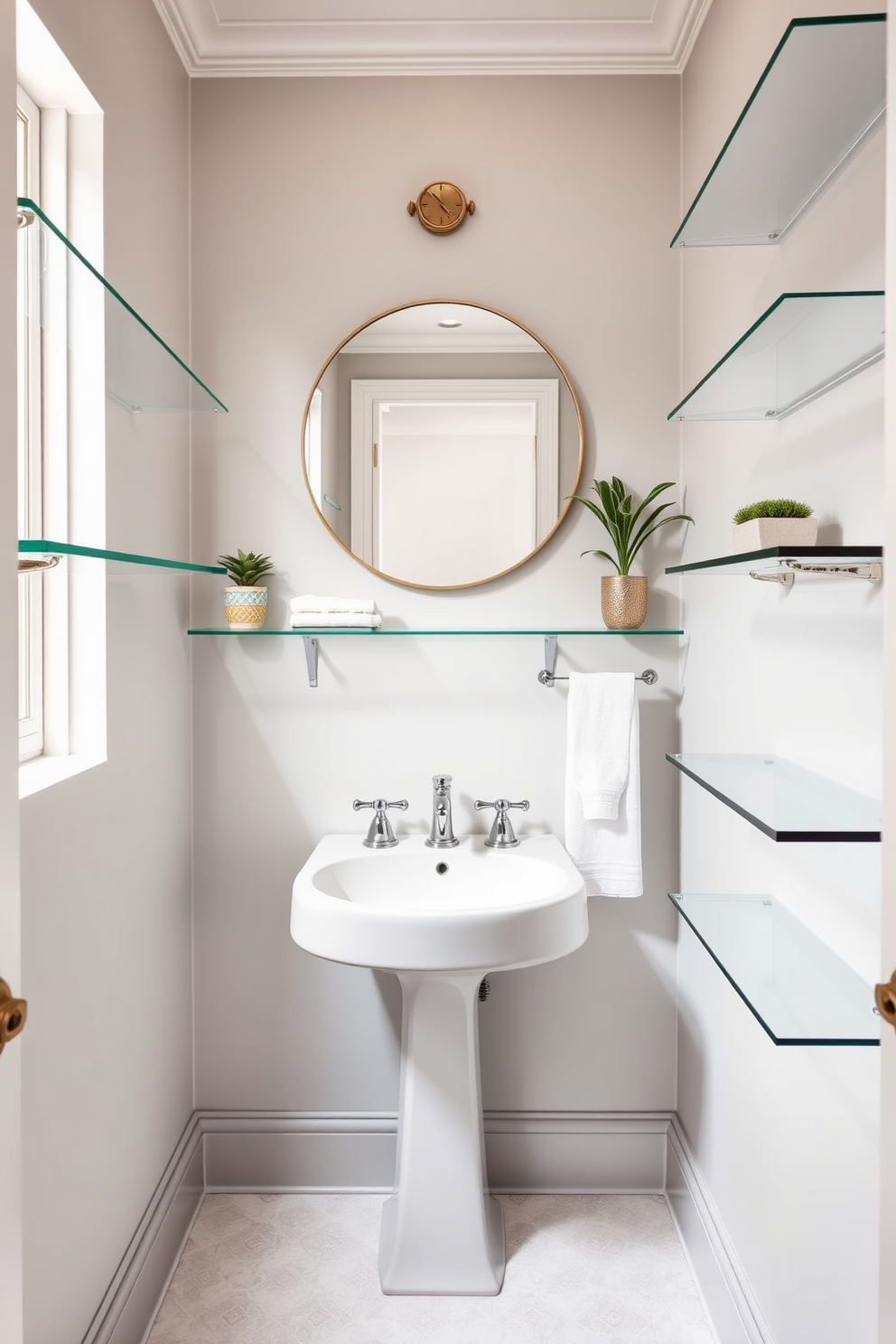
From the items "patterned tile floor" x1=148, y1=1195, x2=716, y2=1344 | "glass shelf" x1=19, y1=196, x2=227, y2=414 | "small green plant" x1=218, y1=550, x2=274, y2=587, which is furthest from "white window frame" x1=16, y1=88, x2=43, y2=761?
"patterned tile floor" x1=148, y1=1195, x2=716, y2=1344

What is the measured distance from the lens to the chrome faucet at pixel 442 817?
1907mm

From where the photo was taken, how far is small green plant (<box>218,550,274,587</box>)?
192cm

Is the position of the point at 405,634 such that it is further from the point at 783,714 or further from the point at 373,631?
the point at 783,714

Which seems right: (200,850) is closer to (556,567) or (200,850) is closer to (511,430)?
(556,567)

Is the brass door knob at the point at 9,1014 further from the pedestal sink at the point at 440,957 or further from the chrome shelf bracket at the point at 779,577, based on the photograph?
the chrome shelf bracket at the point at 779,577

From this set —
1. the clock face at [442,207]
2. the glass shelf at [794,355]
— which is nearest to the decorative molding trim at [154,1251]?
the glass shelf at [794,355]

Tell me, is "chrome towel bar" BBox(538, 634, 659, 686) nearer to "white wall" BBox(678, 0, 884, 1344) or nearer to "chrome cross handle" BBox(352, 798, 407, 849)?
"white wall" BBox(678, 0, 884, 1344)

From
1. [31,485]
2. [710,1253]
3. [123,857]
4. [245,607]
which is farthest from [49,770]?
[710,1253]

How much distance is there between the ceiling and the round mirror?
53 centimetres

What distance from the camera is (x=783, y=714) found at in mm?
1353

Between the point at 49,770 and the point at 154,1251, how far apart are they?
0.98 meters

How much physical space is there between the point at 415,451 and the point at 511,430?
0.22 m

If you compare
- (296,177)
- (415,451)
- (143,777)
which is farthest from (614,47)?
(143,777)

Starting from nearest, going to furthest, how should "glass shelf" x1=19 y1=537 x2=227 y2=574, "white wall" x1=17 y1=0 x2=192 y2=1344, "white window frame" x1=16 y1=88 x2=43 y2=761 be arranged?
1. "glass shelf" x1=19 y1=537 x2=227 y2=574
2. "white wall" x1=17 y1=0 x2=192 y2=1344
3. "white window frame" x1=16 y1=88 x2=43 y2=761
